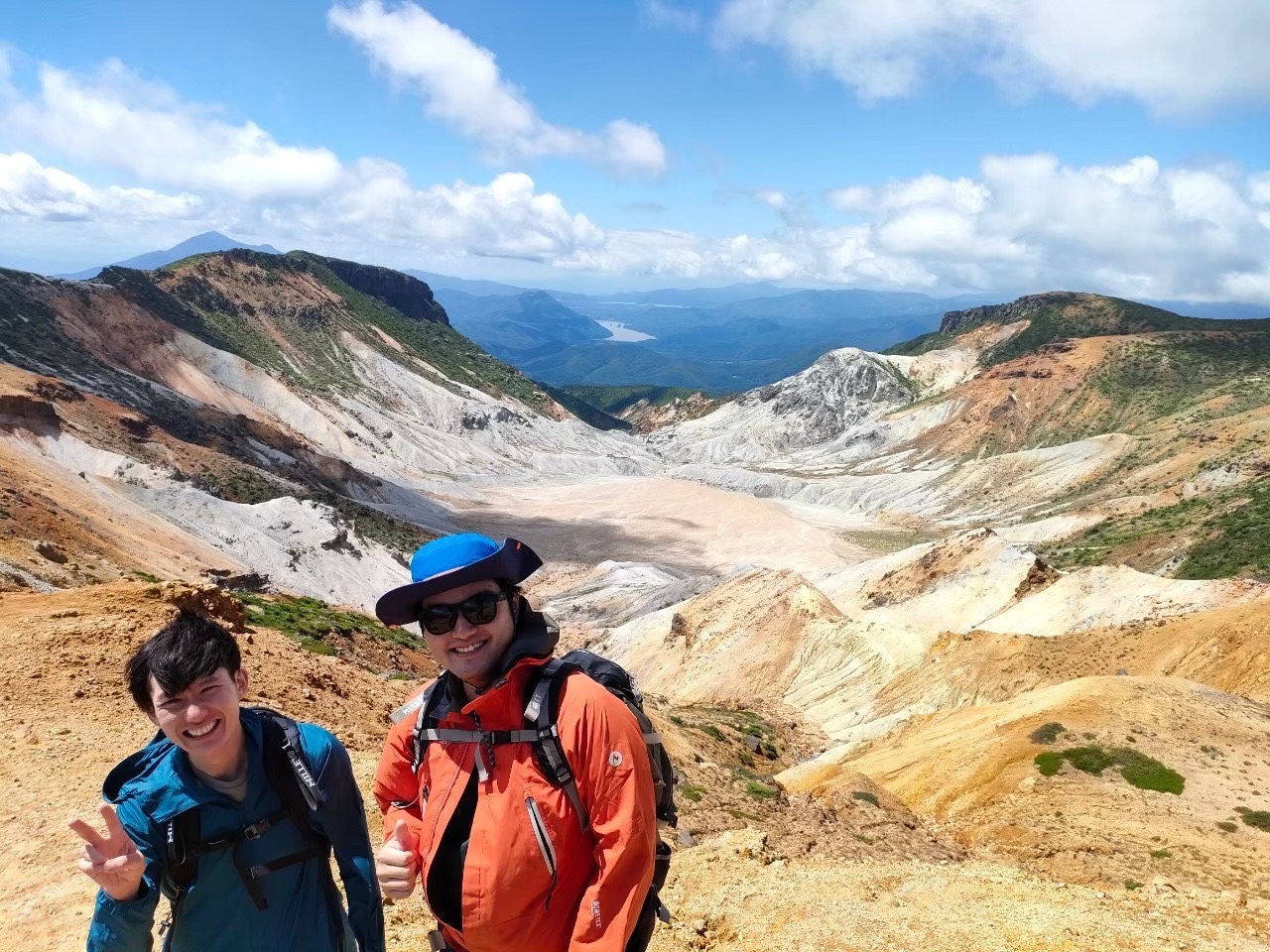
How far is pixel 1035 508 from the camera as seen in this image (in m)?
80.8

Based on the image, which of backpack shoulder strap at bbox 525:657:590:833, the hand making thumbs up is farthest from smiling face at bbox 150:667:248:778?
backpack shoulder strap at bbox 525:657:590:833

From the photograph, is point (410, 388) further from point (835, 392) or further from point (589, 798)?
point (589, 798)

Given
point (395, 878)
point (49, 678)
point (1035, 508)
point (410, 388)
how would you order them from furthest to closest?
point (410, 388) < point (1035, 508) < point (49, 678) < point (395, 878)

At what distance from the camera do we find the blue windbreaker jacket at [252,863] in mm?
3928

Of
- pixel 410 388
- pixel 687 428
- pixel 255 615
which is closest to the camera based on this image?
pixel 255 615

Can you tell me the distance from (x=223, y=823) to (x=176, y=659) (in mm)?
941

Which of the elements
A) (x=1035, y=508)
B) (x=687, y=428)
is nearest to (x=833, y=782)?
(x=1035, y=508)

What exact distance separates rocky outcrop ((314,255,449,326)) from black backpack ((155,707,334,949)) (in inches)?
6323

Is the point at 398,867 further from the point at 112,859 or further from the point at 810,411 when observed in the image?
the point at 810,411

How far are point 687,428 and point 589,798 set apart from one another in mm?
159296

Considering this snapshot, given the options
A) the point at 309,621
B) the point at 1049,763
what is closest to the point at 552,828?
the point at 1049,763

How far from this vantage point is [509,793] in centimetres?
381

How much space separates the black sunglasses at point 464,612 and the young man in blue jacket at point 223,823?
1080 mm

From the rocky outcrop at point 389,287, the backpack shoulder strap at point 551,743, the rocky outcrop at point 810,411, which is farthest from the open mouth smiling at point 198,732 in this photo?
the rocky outcrop at point 389,287
